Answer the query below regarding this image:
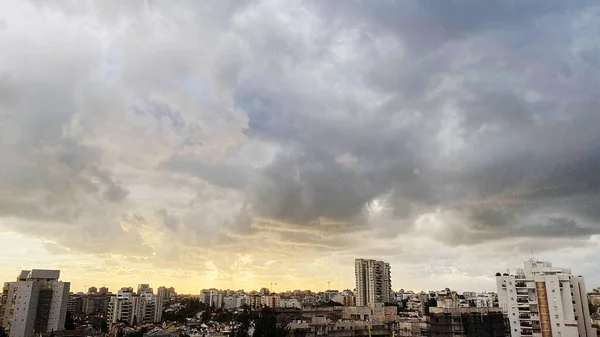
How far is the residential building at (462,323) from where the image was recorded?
30.5m

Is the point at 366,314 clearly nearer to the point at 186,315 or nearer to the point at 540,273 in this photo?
the point at 540,273

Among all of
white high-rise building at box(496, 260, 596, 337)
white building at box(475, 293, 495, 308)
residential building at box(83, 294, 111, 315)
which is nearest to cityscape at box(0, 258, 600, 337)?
white high-rise building at box(496, 260, 596, 337)

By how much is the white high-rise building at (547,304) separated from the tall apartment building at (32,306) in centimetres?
4837

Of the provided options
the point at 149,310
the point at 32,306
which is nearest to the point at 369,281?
the point at 149,310

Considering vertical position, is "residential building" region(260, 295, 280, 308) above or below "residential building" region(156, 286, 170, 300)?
below

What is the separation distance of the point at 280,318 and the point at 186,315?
37.8 meters

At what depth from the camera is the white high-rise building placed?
38781mm

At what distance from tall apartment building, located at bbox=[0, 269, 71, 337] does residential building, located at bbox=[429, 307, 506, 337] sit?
43024mm

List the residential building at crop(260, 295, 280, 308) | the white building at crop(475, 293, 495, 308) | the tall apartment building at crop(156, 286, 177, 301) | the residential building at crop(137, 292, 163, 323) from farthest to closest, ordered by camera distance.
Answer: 1. the tall apartment building at crop(156, 286, 177, 301)
2. the residential building at crop(260, 295, 280, 308)
3. the residential building at crop(137, 292, 163, 323)
4. the white building at crop(475, 293, 495, 308)

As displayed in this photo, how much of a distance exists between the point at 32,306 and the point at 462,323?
1810 inches

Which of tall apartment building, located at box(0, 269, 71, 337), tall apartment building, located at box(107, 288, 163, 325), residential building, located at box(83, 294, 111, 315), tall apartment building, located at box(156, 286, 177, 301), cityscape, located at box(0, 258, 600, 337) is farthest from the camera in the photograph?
tall apartment building, located at box(156, 286, 177, 301)

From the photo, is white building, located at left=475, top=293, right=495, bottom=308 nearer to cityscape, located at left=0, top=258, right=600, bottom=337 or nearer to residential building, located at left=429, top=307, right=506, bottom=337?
cityscape, located at left=0, top=258, right=600, bottom=337

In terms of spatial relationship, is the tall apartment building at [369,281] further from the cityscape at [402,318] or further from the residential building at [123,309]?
the residential building at [123,309]

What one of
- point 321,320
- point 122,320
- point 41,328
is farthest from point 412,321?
point 122,320
